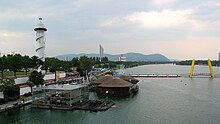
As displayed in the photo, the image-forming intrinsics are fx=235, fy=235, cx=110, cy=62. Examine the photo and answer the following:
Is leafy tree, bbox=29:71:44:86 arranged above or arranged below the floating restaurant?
above

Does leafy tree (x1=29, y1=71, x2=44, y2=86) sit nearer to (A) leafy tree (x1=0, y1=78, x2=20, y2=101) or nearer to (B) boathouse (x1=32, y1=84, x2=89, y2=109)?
(A) leafy tree (x1=0, y1=78, x2=20, y2=101)

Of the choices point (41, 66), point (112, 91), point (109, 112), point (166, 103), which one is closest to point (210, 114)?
point (166, 103)

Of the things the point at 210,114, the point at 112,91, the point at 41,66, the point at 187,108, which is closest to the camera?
the point at 210,114

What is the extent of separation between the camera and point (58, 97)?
22297 mm

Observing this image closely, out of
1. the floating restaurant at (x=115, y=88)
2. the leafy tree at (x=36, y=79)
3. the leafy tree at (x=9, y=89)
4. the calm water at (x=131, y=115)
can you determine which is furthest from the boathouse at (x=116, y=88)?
the leafy tree at (x=9, y=89)

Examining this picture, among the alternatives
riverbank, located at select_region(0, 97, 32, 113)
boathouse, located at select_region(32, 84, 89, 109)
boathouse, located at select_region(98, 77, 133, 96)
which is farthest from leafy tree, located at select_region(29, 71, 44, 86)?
boathouse, located at select_region(98, 77, 133, 96)

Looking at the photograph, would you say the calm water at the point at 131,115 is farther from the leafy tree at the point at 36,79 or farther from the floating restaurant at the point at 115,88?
the leafy tree at the point at 36,79

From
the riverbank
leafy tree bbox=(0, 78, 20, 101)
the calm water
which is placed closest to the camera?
the calm water

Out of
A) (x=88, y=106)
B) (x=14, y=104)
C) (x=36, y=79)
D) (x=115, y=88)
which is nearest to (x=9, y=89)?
(x=14, y=104)

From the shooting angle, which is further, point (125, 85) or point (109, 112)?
point (125, 85)

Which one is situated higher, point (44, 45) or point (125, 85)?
point (44, 45)

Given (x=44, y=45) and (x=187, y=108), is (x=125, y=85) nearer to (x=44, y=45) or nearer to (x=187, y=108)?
(x=187, y=108)

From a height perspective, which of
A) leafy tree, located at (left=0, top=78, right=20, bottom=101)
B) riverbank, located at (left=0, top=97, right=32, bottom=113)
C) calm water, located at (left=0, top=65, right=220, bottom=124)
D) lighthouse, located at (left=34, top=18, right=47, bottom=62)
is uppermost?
lighthouse, located at (left=34, top=18, right=47, bottom=62)

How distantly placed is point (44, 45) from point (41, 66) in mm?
3737
